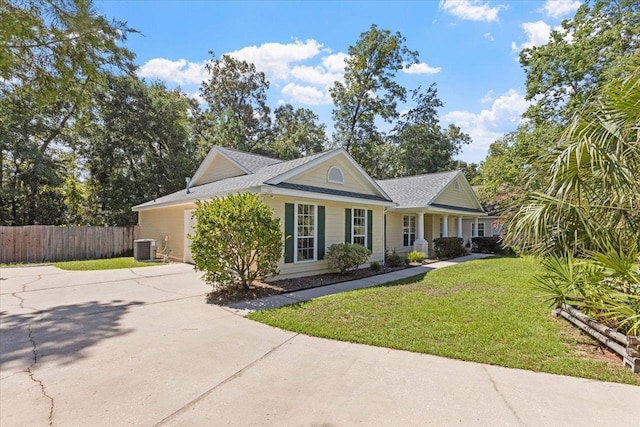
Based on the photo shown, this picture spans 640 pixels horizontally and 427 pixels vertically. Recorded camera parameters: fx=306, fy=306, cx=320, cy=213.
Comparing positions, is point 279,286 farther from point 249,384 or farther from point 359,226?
point 249,384

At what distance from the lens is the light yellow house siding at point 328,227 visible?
9.43 metres

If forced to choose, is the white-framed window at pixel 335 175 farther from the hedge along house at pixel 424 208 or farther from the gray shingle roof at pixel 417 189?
the gray shingle roof at pixel 417 189

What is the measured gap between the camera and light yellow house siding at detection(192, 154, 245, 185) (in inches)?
567

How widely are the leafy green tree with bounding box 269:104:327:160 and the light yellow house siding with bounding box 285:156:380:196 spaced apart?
1830 cm

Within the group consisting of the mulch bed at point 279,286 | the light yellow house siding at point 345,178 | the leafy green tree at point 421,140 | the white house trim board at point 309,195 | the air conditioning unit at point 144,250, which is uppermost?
the leafy green tree at point 421,140

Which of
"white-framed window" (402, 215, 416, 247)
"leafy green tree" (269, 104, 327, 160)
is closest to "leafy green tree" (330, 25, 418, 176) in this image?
"leafy green tree" (269, 104, 327, 160)

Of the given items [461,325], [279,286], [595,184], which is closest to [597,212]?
[595,184]

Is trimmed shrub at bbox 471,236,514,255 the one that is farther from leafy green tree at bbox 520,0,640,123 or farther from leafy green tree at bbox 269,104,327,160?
leafy green tree at bbox 269,104,327,160

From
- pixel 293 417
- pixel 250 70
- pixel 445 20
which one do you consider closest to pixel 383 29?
pixel 250 70

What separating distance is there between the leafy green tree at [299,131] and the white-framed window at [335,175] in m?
18.9

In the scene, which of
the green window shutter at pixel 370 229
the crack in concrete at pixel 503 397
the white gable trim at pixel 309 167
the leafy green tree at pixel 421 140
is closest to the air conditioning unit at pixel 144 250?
the white gable trim at pixel 309 167

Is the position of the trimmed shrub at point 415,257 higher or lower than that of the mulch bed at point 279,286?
higher

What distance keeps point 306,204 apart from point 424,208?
7.94 meters

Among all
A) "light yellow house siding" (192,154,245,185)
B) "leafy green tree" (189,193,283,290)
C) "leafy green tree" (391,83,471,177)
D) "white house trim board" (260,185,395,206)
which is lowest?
"leafy green tree" (189,193,283,290)
